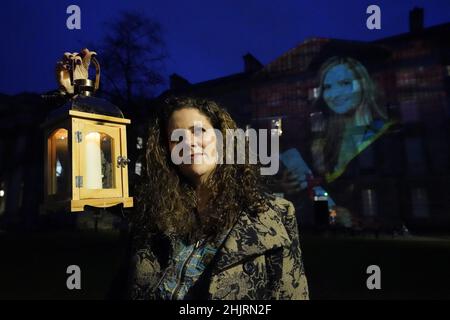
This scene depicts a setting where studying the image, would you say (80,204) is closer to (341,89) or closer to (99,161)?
(99,161)

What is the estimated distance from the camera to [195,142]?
174 centimetres

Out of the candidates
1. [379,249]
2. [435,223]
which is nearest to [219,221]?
[379,249]

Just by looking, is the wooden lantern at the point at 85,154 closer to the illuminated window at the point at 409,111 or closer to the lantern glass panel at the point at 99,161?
the lantern glass panel at the point at 99,161

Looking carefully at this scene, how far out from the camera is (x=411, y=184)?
23.5 metres

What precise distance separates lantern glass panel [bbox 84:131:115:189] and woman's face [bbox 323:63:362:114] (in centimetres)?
2573

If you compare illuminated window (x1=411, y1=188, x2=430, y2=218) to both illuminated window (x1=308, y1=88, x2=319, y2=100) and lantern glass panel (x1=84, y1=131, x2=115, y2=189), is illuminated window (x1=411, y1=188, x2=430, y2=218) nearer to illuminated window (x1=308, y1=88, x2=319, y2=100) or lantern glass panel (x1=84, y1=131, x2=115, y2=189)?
illuminated window (x1=308, y1=88, x2=319, y2=100)

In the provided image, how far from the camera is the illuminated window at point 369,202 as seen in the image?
24277 mm

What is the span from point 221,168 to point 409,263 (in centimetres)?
1137

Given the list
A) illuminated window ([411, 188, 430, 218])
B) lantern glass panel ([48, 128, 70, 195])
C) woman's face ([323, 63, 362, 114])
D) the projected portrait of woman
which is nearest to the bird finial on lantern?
lantern glass panel ([48, 128, 70, 195])

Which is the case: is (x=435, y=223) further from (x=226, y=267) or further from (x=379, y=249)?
(x=226, y=267)

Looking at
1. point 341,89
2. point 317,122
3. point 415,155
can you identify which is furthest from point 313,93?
point 415,155

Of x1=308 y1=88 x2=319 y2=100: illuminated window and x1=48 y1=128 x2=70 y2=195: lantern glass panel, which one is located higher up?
x1=308 y1=88 x2=319 y2=100: illuminated window

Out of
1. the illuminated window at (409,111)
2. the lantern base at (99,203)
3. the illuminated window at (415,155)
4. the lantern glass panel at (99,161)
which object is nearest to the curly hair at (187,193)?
the lantern base at (99,203)

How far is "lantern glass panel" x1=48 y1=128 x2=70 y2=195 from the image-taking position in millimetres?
2184
